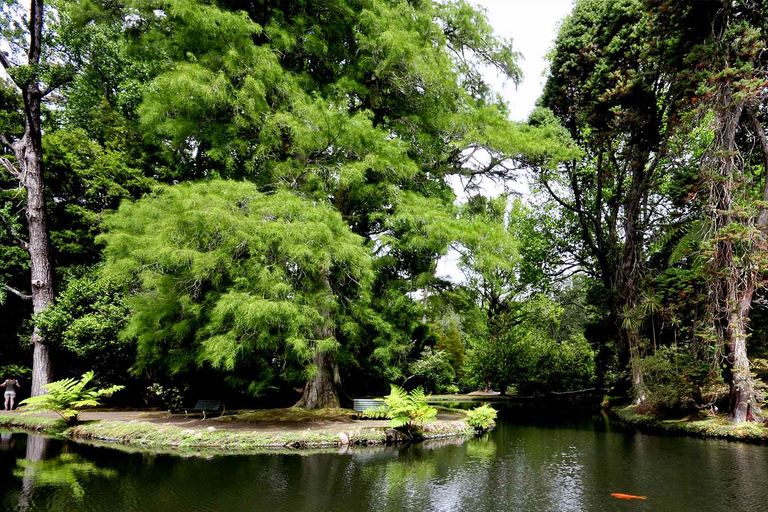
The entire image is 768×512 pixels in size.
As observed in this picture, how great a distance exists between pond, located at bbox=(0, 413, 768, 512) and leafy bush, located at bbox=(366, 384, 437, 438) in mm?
610

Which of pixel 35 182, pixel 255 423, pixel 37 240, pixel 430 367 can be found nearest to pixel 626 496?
pixel 255 423

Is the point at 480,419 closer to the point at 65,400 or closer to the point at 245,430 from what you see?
the point at 245,430

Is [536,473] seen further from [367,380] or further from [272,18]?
[272,18]

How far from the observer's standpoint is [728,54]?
11.8 metres

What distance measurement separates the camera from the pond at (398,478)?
219 inches

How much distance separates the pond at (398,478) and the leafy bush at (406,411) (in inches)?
24.0

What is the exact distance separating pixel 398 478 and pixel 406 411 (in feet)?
11.3

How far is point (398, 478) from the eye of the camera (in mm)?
6852

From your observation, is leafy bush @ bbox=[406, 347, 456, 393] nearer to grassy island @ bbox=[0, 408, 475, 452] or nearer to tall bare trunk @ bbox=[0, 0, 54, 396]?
grassy island @ bbox=[0, 408, 475, 452]

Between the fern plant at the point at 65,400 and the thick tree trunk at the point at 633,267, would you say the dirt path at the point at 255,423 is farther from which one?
the thick tree trunk at the point at 633,267

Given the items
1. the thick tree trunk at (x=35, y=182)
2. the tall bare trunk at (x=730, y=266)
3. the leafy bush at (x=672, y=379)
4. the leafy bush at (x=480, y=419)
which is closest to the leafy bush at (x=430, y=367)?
the leafy bush at (x=480, y=419)

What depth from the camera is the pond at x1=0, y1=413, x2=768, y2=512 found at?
→ 556 cm

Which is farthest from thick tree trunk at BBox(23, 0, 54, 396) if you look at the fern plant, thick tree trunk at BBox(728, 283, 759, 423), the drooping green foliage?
thick tree trunk at BBox(728, 283, 759, 423)

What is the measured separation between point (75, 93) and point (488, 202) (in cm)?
1745
